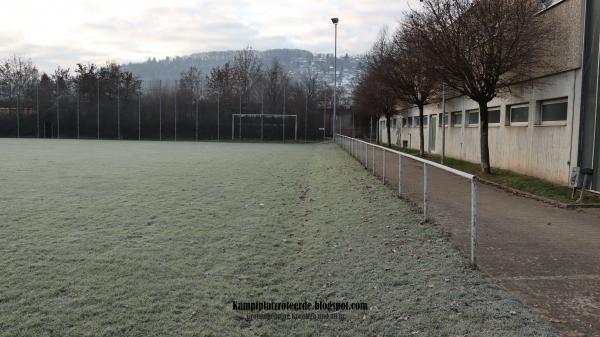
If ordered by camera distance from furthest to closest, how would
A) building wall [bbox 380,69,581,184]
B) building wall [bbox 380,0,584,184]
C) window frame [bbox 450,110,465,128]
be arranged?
1. window frame [bbox 450,110,465,128]
2. building wall [bbox 380,69,581,184]
3. building wall [bbox 380,0,584,184]

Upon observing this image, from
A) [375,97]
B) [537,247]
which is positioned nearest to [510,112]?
[537,247]

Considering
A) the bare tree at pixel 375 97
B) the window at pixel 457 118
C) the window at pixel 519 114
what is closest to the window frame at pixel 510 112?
the window at pixel 519 114

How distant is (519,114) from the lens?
15719 mm

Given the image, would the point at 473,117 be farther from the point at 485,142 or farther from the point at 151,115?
the point at 151,115

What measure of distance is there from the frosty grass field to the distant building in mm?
5365

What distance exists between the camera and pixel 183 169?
1750 centimetres

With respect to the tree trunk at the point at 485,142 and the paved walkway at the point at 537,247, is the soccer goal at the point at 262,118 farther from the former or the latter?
the paved walkway at the point at 537,247

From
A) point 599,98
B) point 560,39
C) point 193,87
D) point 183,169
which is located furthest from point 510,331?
point 193,87

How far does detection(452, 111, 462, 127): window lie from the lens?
75.4 feet

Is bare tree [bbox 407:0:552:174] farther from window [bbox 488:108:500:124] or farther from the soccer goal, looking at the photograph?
the soccer goal

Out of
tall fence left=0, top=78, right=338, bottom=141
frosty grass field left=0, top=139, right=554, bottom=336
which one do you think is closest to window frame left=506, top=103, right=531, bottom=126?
frosty grass field left=0, top=139, right=554, bottom=336

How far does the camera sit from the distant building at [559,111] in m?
11.2

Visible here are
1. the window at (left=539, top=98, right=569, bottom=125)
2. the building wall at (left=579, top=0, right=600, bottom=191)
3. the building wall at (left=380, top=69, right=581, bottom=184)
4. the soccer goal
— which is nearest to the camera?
the building wall at (left=579, top=0, right=600, bottom=191)

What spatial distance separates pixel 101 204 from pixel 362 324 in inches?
278
